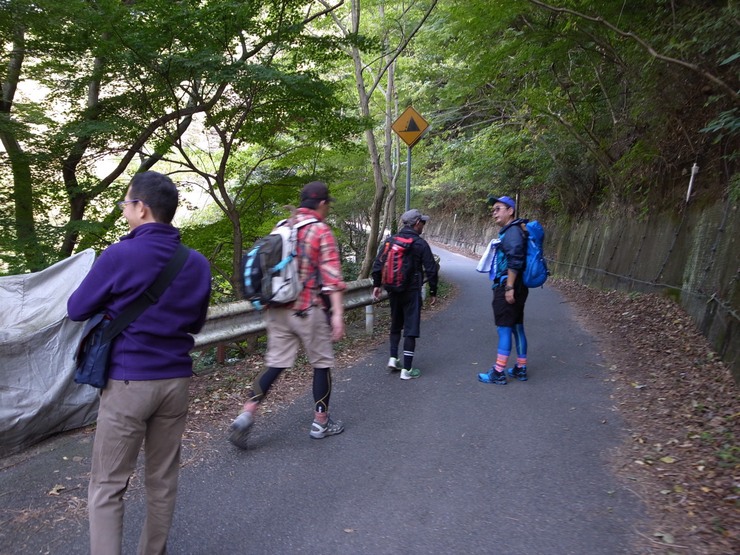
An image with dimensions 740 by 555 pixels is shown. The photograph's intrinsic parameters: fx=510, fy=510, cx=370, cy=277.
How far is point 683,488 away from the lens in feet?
11.0

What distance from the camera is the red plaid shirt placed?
3895 millimetres

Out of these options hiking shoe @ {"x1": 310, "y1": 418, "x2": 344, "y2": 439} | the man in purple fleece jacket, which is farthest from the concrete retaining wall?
the man in purple fleece jacket

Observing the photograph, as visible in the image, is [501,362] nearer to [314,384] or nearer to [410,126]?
[314,384]

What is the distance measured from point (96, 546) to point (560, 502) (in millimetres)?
2623

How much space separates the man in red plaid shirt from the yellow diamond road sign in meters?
6.10

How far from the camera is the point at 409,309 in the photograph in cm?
584

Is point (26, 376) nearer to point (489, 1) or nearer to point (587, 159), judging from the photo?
point (489, 1)

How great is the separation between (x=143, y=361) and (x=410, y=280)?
382 centimetres

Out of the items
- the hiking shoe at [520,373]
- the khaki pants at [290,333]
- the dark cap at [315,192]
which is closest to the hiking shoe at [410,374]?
the hiking shoe at [520,373]

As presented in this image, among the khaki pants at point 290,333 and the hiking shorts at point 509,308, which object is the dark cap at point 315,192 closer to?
the khaki pants at point 290,333

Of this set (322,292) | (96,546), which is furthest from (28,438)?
(322,292)

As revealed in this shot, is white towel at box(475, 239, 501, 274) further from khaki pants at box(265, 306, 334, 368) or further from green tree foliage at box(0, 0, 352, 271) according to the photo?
green tree foliage at box(0, 0, 352, 271)

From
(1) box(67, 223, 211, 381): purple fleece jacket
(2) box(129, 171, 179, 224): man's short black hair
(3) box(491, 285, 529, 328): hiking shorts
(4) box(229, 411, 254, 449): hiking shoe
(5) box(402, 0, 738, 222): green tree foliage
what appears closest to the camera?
(1) box(67, 223, 211, 381): purple fleece jacket

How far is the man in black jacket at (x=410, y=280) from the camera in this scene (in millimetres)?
5754
